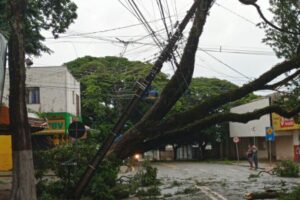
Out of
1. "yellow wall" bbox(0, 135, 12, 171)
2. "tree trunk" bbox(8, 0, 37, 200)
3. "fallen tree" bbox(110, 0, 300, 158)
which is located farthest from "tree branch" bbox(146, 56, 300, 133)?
"yellow wall" bbox(0, 135, 12, 171)

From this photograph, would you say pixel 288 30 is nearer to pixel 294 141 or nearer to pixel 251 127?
pixel 294 141

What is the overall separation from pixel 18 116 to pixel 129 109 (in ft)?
13.6

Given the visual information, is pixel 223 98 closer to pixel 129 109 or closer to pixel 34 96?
pixel 129 109

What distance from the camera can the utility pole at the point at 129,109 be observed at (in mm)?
16953

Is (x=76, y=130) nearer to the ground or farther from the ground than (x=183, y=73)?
nearer to the ground

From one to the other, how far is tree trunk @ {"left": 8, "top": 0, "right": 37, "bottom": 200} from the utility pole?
356 centimetres

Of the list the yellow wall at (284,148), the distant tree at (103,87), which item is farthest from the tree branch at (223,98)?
the distant tree at (103,87)

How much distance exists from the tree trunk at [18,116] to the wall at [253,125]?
123 ft

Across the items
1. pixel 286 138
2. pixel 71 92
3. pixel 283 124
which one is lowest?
pixel 286 138

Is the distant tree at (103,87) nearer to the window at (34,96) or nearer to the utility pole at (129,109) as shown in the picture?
the window at (34,96)

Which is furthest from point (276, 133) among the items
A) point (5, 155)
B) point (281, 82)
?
point (281, 82)

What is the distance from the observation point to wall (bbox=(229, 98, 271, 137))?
165 ft

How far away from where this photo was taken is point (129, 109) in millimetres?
16922

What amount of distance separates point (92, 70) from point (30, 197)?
45.1m
